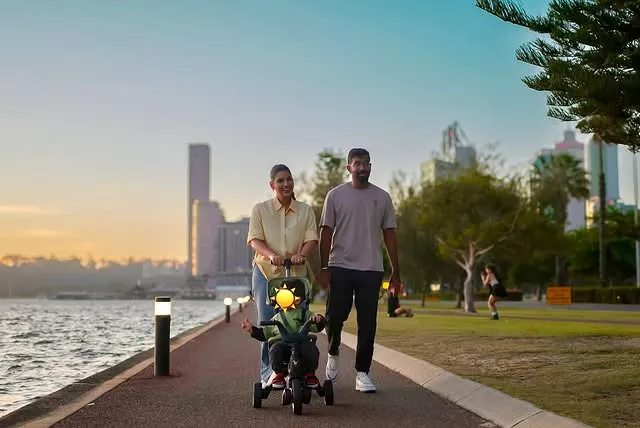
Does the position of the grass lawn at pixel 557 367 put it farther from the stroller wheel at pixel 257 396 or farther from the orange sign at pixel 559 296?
the orange sign at pixel 559 296

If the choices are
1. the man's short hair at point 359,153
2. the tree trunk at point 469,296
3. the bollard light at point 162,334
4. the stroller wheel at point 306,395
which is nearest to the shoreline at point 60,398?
the bollard light at point 162,334

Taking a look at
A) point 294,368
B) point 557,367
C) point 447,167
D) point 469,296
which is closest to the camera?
point 294,368

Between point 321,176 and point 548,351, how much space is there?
53.1m

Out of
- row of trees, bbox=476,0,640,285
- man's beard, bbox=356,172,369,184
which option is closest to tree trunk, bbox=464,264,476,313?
row of trees, bbox=476,0,640,285

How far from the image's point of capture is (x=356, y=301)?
8.12m

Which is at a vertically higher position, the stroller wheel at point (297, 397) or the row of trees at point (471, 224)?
the row of trees at point (471, 224)

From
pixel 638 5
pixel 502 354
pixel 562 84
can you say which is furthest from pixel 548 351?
pixel 638 5

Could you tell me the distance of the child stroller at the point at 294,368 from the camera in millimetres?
7004

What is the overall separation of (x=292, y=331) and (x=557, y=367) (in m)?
3.88

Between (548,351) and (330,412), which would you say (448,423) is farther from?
(548,351)

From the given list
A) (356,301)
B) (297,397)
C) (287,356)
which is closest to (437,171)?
(356,301)

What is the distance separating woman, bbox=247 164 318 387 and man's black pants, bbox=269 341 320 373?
1.24 ft

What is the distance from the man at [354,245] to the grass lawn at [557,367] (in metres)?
1.48

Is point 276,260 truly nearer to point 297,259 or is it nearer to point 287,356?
point 297,259
